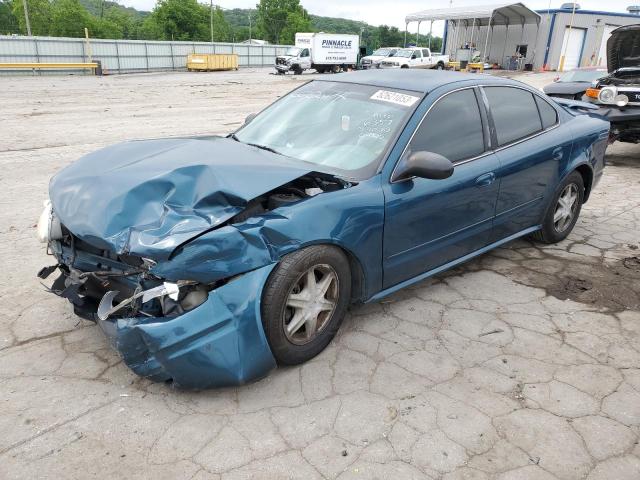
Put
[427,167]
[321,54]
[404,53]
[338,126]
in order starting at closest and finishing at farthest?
[427,167] → [338,126] → [404,53] → [321,54]

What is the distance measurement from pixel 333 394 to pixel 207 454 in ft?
2.39

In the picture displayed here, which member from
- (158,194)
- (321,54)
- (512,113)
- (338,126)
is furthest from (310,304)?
(321,54)

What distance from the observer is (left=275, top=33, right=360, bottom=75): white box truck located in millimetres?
35625

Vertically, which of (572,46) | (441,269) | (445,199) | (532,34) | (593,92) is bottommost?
(441,269)

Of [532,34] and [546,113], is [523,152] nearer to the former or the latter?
Answer: [546,113]

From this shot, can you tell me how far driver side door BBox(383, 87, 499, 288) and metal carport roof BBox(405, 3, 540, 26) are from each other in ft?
108

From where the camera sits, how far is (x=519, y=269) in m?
4.37

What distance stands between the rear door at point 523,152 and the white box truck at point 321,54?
32940 mm

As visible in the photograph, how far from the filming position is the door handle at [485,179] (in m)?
3.63

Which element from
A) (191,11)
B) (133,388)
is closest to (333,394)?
(133,388)

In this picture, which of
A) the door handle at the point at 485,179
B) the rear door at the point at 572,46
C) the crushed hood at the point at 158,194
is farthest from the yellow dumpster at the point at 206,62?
the door handle at the point at 485,179

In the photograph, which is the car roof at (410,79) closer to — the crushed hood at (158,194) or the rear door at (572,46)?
the crushed hood at (158,194)

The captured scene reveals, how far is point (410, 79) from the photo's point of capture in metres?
3.75

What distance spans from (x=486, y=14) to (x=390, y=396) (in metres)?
35.1
